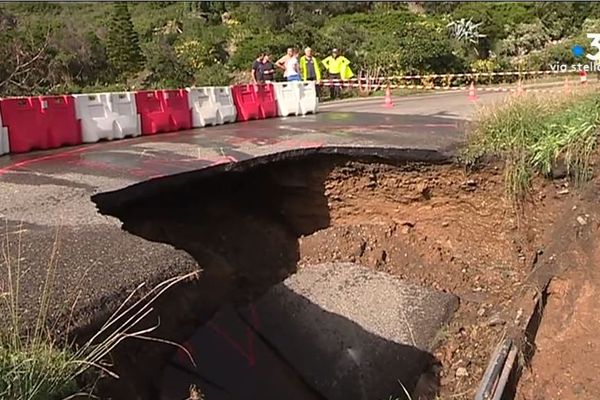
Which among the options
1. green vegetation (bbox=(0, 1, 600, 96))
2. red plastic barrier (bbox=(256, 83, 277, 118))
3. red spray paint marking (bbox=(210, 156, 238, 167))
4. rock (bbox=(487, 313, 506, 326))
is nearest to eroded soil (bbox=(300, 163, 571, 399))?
rock (bbox=(487, 313, 506, 326))

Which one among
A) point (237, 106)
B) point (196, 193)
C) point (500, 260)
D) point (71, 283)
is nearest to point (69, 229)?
point (71, 283)

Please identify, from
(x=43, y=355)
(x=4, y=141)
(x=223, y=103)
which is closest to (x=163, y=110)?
(x=223, y=103)

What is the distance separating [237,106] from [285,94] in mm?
1356

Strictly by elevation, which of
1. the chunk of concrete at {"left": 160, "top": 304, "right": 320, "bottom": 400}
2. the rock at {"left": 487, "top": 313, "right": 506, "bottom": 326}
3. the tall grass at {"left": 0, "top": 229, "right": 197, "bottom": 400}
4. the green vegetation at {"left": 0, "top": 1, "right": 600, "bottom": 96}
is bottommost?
the chunk of concrete at {"left": 160, "top": 304, "right": 320, "bottom": 400}

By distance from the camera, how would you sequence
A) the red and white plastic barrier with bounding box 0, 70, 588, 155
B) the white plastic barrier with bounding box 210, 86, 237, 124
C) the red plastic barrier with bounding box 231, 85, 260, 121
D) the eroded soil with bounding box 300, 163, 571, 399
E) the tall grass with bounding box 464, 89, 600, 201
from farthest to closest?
the red plastic barrier with bounding box 231, 85, 260, 121 < the white plastic barrier with bounding box 210, 86, 237, 124 < the red and white plastic barrier with bounding box 0, 70, 588, 155 < the eroded soil with bounding box 300, 163, 571, 399 < the tall grass with bounding box 464, 89, 600, 201

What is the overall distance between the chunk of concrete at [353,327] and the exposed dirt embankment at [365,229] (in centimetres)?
24

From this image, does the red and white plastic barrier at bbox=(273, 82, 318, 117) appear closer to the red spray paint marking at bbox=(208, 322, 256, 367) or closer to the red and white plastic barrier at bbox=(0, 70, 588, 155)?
the red and white plastic barrier at bbox=(0, 70, 588, 155)

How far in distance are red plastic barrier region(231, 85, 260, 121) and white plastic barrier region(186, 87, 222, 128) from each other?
661 mm

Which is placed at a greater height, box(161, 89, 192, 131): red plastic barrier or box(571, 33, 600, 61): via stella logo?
box(571, 33, 600, 61): via stella logo

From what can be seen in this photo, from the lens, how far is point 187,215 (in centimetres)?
910

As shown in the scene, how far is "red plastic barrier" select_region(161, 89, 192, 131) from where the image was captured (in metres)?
11.9

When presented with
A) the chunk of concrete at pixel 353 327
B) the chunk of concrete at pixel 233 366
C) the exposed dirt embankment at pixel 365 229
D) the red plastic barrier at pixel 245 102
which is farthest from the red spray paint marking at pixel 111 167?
the red plastic barrier at pixel 245 102

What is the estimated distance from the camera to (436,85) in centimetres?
2602

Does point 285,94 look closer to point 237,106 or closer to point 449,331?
point 237,106
